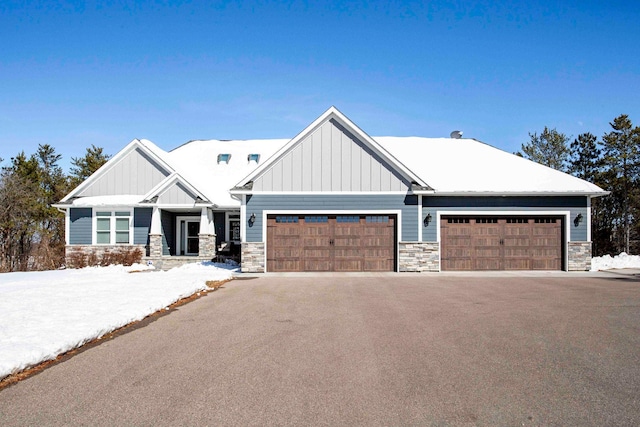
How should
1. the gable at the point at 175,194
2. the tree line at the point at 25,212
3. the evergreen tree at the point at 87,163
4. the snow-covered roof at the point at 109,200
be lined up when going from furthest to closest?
the evergreen tree at the point at 87,163, the tree line at the point at 25,212, the snow-covered roof at the point at 109,200, the gable at the point at 175,194

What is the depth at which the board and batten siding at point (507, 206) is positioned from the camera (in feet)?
60.6

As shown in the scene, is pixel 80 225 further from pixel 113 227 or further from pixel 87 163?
pixel 87 163

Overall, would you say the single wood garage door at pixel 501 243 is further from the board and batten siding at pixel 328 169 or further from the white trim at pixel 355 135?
the board and batten siding at pixel 328 169

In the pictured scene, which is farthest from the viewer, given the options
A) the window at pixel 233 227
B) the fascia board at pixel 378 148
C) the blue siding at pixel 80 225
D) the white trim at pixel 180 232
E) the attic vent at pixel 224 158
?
the attic vent at pixel 224 158

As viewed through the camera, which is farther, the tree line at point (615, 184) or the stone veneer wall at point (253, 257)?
the tree line at point (615, 184)

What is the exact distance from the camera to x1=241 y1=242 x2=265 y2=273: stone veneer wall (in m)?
18.1

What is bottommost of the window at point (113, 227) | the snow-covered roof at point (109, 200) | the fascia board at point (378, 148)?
the window at point (113, 227)

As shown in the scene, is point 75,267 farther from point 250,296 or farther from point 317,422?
point 317,422

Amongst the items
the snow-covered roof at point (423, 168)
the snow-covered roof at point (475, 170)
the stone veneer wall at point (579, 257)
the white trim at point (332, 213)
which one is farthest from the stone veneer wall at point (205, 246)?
the stone veneer wall at point (579, 257)

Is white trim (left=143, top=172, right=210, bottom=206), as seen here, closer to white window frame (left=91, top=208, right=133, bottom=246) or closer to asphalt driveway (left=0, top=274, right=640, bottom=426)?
white window frame (left=91, top=208, right=133, bottom=246)

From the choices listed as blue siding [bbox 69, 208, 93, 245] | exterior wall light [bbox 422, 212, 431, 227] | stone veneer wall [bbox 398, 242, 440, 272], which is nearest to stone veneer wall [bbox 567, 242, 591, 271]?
stone veneer wall [bbox 398, 242, 440, 272]

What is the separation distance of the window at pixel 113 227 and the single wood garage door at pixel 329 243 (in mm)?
7906

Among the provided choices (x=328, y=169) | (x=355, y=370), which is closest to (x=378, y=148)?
(x=328, y=169)

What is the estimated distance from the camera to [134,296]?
10.7 meters
